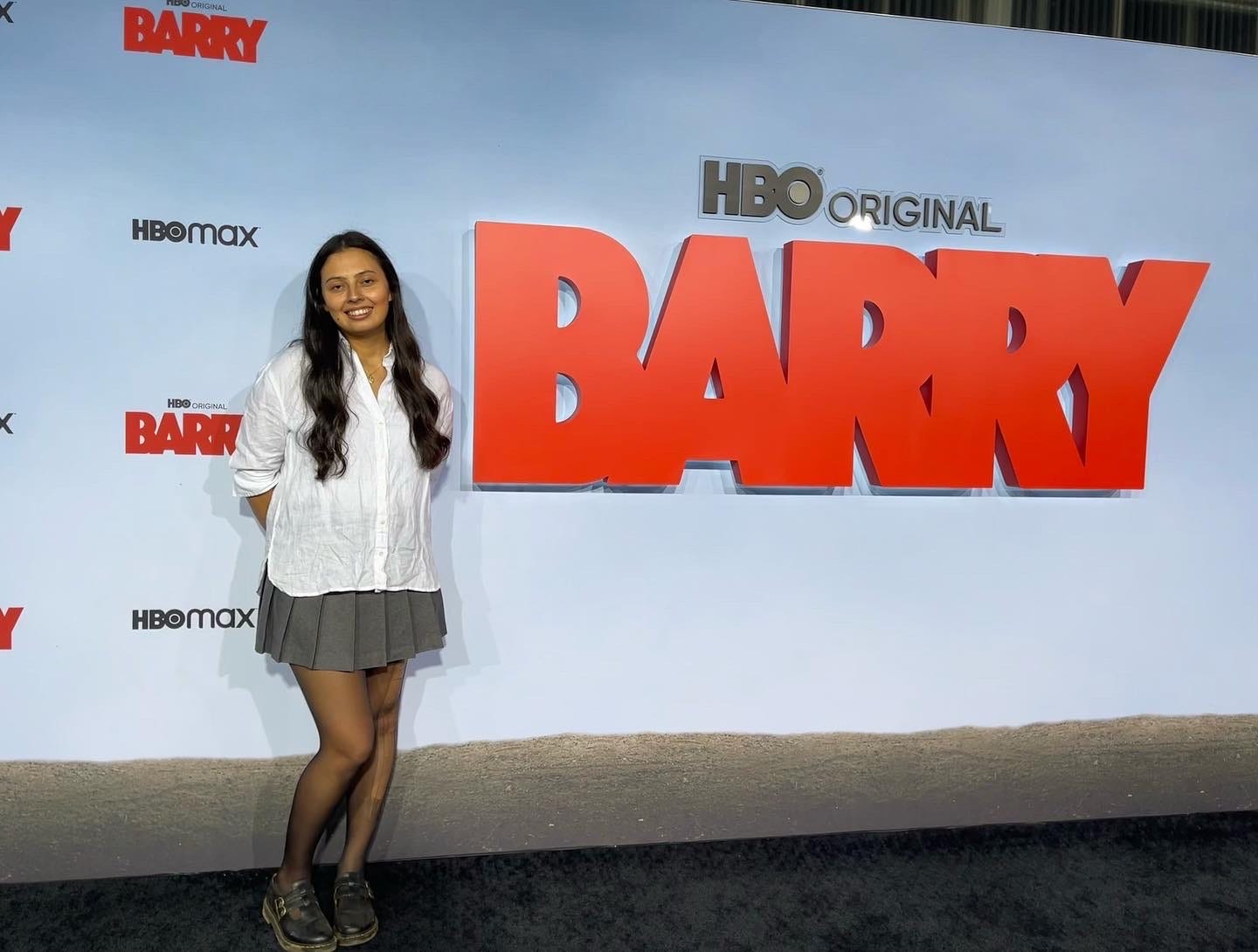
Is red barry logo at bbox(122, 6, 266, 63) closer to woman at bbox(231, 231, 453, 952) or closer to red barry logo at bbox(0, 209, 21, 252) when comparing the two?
red barry logo at bbox(0, 209, 21, 252)

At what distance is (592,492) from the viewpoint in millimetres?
2414

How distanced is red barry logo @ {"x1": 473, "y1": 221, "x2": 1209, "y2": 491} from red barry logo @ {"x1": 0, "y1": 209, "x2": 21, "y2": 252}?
3.64 feet

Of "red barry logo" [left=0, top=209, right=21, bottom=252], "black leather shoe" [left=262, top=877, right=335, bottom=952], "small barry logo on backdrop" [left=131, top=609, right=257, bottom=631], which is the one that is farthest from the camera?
"small barry logo on backdrop" [left=131, top=609, right=257, bottom=631]

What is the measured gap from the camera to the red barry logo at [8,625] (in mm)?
2195

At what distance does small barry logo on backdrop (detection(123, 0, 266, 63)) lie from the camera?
213 cm

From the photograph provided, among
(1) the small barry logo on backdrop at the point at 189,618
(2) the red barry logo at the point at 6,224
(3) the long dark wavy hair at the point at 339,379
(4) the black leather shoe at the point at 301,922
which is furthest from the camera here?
(1) the small barry logo on backdrop at the point at 189,618

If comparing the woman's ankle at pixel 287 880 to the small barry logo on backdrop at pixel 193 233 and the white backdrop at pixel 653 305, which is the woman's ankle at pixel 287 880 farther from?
the small barry logo on backdrop at pixel 193 233

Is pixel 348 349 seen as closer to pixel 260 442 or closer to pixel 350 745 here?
pixel 260 442

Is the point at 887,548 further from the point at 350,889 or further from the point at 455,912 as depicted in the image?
the point at 350,889

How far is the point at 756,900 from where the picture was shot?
2.28m

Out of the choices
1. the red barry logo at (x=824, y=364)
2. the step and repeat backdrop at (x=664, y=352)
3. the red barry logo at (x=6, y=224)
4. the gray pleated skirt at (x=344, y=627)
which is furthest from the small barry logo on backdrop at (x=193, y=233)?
the gray pleated skirt at (x=344, y=627)

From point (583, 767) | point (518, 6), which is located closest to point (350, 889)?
point (583, 767)

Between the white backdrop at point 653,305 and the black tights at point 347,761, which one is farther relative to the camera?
the white backdrop at point 653,305

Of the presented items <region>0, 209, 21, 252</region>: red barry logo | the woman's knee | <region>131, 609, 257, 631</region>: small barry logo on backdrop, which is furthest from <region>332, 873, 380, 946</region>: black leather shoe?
<region>0, 209, 21, 252</region>: red barry logo
